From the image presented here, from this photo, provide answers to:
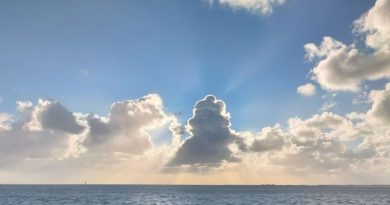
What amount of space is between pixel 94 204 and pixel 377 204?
90.4m

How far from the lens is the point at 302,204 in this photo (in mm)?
132750

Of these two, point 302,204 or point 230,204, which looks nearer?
point 302,204

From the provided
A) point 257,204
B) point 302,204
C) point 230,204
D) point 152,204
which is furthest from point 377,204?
point 152,204

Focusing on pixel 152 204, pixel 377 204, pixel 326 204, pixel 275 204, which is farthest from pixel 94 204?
pixel 377 204

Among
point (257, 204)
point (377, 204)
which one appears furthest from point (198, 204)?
point (377, 204)

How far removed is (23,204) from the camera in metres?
131

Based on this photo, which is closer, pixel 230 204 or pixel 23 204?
pixel 23 204

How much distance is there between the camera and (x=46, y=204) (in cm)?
13212

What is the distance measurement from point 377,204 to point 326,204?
57.2ft

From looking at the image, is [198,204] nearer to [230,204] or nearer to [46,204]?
[230,204]

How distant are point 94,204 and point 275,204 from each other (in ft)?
191

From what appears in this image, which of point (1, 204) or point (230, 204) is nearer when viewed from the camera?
point (1, 204)

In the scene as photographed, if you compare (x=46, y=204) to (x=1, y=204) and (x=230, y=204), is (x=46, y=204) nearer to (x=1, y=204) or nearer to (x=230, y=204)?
(x=1, y=204)

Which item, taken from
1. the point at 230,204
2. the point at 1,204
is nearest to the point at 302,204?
the point at 230,204
